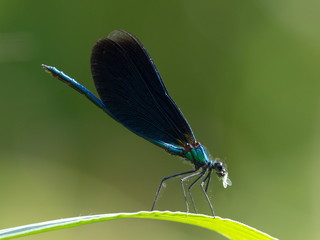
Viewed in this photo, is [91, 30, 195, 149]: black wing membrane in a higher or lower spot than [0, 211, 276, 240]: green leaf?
higher

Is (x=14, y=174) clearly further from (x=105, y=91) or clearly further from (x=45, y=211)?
(x=105, y=91)

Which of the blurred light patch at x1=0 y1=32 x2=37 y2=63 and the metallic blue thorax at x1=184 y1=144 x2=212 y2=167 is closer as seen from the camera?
the blurred light patch at x1=0 y1=32 x2=37 y2=63

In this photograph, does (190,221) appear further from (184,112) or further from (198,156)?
(184,112)

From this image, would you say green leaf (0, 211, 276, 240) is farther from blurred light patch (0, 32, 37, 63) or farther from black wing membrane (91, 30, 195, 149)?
blurred light patch (0, 32, 37, 63)

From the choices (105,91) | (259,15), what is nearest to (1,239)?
(105,91)

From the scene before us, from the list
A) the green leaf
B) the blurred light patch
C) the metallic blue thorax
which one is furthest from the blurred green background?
the green leaf

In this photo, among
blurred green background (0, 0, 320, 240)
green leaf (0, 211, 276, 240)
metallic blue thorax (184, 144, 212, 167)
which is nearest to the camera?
green leaf (0, 211, 276, 240)

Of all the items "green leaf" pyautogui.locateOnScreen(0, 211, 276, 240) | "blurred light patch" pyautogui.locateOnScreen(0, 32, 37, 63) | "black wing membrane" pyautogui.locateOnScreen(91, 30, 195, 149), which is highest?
"blurred light patch" pyautogui.locateOnScreen(0, 32, 37, 63)
